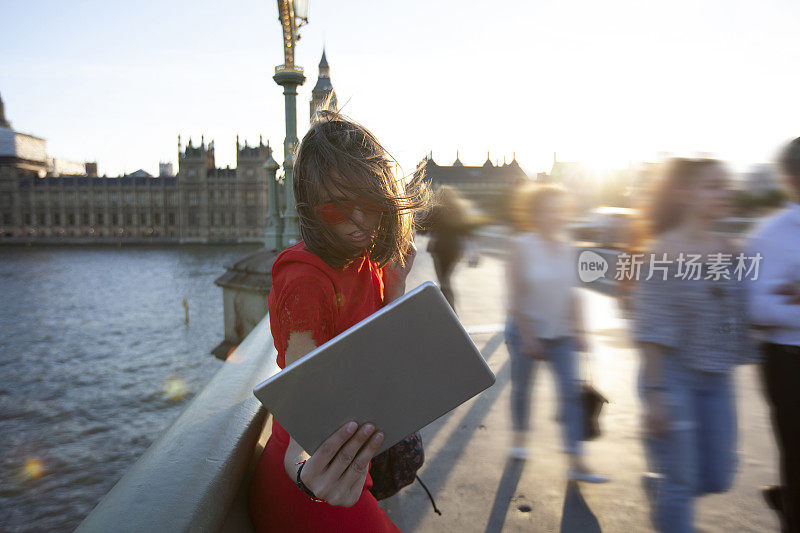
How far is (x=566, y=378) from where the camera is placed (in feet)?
8.98

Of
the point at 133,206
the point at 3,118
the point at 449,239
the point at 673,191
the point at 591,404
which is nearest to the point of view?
the point at 673,191

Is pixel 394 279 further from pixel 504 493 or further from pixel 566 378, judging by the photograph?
pixel 566 378

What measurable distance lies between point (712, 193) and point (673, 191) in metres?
0.14

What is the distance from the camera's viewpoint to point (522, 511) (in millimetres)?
2229

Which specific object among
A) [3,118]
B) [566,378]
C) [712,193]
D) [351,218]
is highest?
[3,118]

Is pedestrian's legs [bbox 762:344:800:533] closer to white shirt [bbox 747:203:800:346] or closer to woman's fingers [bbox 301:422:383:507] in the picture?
white shirt [bbox 747:203:800:346]

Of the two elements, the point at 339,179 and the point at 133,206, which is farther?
the point at 133,206

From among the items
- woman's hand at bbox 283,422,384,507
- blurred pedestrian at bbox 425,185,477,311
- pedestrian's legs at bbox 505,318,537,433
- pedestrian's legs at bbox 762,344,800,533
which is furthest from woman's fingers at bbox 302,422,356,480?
blurred pedestrian at bbox 425,185,477,311

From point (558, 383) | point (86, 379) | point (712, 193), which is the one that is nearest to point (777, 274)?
point (712, 193)

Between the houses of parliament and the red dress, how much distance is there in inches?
2941

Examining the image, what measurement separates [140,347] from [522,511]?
19.7 metres

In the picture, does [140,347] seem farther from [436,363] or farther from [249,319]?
[436,363]

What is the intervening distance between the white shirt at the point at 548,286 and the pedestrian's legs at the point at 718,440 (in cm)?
79

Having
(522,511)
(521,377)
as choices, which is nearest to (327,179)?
(522,511)
